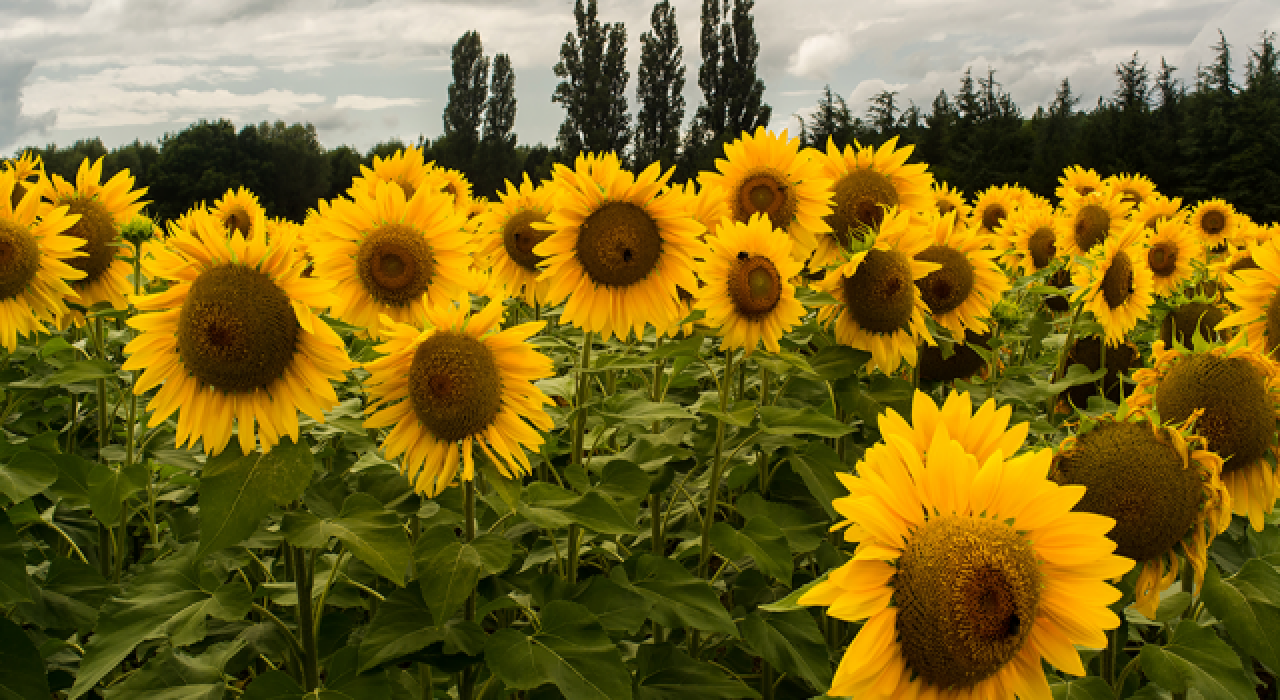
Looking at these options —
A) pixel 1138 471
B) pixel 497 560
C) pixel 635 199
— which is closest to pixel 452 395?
pixel 497 560

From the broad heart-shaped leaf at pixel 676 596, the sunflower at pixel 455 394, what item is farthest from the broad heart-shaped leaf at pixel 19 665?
the broad heart-shaped leaf at pixel 676 596

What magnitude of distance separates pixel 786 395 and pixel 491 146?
66.4 metres

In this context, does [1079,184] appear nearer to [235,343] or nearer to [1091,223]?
[1091,223]

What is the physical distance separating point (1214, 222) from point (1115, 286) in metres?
5.97

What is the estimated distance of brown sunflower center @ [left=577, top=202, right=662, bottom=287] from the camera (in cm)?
297

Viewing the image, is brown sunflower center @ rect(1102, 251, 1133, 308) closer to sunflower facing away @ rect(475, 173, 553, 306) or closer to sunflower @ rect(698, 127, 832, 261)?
sunflower @ rect(698, 127, 832, 261)

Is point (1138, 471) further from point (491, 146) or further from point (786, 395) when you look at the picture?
point (491, 146)

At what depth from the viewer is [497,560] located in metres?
2.02

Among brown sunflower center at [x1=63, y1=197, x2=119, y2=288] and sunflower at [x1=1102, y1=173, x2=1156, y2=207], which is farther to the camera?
sunflower at [x1=1102, y1=173, x2=1156, y2=207]

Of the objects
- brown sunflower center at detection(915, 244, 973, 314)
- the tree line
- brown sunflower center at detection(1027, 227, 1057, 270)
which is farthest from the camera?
the tree line

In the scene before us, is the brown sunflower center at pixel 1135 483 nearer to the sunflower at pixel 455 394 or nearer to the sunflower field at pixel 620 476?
the sunflower field at pixel 620 476

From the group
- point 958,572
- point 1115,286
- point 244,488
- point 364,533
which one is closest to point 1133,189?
point 1115,286

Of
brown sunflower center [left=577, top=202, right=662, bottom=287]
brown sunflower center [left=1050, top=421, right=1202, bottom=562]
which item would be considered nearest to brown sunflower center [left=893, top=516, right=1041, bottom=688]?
brown sunflower center [left=1050, top=421, right=1202, bottom=562]

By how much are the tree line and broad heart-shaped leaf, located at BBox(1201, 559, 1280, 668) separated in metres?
38.3
